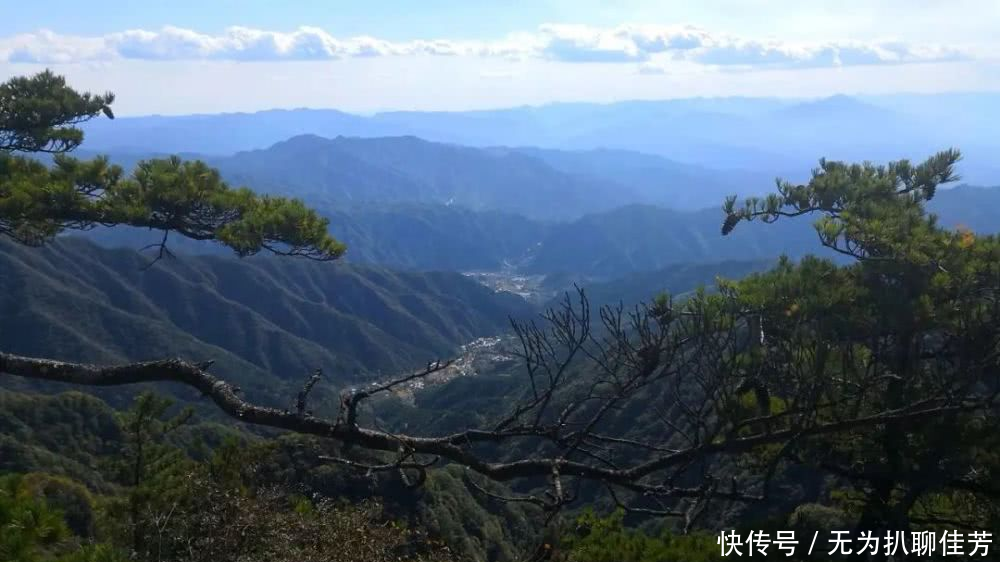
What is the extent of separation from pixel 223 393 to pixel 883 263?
6376mm

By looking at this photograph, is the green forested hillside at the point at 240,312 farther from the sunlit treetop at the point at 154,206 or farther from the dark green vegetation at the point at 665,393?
the sunlit treetop at the point at 154,206

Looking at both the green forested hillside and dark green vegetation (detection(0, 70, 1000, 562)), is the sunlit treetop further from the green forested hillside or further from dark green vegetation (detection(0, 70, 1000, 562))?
the green forested hillside

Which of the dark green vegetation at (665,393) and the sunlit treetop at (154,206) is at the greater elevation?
the sunlit treetop at (154,206)

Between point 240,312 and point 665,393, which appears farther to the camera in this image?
point 240,312

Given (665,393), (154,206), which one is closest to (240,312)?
(154,206)

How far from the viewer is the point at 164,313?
121 metres

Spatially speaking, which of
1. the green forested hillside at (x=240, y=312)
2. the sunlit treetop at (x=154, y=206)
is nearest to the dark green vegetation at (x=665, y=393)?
the sunlit treetop at (x=154, y=206)

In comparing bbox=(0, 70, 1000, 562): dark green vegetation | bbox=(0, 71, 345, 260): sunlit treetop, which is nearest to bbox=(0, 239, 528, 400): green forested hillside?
bbox=(0, 70, 1000, 562): dark green vegetation

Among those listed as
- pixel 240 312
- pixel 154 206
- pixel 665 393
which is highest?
pixel 154 206

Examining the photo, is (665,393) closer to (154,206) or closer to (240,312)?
(154,206)

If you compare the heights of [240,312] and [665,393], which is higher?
[665,393]

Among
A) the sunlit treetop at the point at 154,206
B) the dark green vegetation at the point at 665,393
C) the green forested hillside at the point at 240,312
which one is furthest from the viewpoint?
the green forested hillside at the point at 240,312

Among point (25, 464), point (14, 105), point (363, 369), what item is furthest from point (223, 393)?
point (363, 369)

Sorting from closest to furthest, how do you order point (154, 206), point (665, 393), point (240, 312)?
point (154, 206) → point (665, 393) → point (240, 312)
